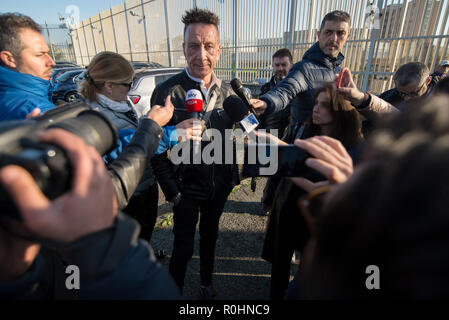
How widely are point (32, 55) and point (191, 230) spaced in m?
1.84

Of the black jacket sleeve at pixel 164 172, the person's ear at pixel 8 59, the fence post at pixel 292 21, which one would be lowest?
the black jacket sleeve at pixel 164 172

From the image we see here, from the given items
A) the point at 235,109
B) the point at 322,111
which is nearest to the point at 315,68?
the point at 322,111

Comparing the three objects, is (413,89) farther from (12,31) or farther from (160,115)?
(12,31)

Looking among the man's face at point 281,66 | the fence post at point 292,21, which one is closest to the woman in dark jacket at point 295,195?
the man's face at point 281,66

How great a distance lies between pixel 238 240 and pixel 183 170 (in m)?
1.47

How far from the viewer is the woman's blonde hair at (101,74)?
1.82 metres

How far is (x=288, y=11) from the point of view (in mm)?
7172

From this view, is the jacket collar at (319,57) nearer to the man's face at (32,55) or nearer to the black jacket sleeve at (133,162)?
the black jacket sleeve at (133,162)

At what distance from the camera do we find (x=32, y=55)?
1.73 meters

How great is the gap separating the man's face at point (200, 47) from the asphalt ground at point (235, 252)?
6.35 ft

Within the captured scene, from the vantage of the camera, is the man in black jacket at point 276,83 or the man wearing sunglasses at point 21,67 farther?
the man in black jacket at point 276,83

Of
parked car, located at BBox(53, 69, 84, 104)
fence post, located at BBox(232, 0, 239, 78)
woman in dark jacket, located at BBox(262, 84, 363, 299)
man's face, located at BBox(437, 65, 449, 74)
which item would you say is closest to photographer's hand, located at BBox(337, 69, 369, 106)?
woman in dark jacket, located at BBox(262, 84, 363, 299)

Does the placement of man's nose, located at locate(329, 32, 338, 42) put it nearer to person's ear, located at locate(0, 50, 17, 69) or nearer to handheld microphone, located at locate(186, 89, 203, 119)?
handheld microphone, located at locate(186, 89, 203, 119)
